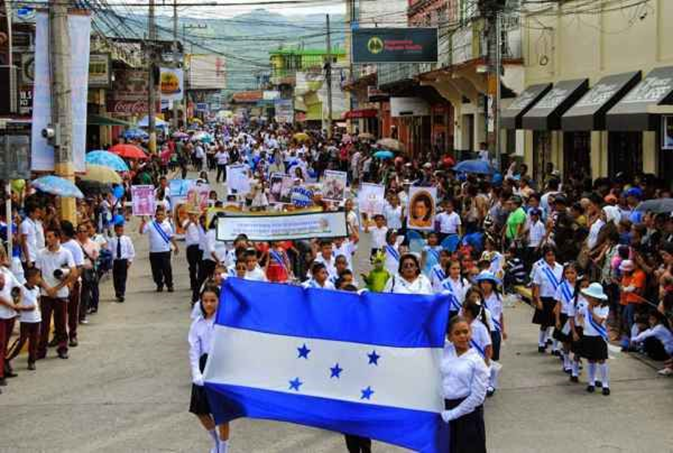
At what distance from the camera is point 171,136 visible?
6531 centimetres

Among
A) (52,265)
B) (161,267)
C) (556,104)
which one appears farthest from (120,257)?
(556,104)

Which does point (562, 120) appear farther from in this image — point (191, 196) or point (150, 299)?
point (150, 299)

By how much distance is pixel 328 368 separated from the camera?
8617mm

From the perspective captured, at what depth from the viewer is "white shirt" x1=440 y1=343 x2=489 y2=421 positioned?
26.3ft

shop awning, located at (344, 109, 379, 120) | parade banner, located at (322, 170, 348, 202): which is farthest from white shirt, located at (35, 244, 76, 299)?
shop awning, located at (344, 109, 379, 120)

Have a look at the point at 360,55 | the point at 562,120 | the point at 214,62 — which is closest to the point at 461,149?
the point at 360,55

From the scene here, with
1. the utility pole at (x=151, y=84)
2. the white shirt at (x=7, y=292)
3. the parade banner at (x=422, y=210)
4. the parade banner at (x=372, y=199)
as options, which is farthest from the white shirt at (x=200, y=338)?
the utility pole at (x=151, y=84)

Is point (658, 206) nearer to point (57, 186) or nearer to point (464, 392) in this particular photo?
point (464, 392)

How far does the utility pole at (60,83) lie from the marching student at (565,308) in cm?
969

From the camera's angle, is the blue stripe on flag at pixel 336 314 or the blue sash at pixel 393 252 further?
the blue sash at pixel 393 252

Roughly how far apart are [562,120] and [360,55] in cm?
1273

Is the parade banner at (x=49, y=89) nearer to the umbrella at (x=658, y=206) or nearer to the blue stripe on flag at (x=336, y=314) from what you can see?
the umbrella at (x=658, y=206)

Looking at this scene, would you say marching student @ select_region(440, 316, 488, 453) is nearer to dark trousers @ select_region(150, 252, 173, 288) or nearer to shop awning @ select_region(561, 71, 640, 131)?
dark trousers @ select_region(150, 252, 173, 288)

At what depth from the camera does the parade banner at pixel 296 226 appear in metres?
14.6
